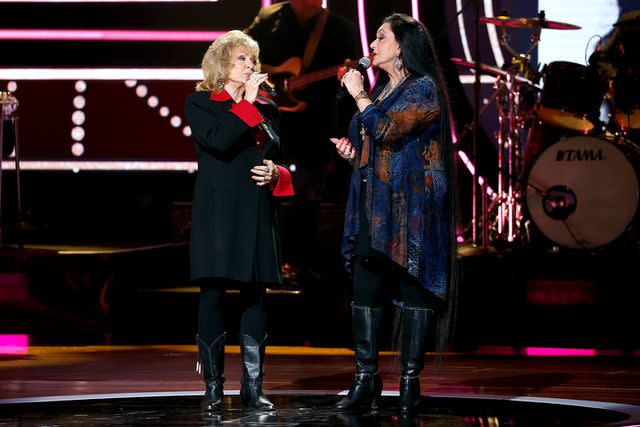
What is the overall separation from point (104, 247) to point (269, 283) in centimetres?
336

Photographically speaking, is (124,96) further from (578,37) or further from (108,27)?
(578,37)

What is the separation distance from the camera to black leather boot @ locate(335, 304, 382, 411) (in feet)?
12.4

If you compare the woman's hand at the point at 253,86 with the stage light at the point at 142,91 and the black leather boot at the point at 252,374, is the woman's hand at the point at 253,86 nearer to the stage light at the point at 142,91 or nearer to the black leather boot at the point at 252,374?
the black leather boot at the point at 252,374

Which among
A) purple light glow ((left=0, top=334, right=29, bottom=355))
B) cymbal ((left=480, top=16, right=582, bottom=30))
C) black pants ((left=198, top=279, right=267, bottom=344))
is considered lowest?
purple light glow ((left=0, top=334, right=29, bottom=355))

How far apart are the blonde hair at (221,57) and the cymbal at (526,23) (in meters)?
3.39

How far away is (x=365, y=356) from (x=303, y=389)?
33.3 inches

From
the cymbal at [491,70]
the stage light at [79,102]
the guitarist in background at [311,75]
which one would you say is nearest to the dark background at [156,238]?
the stage light at [79,102]

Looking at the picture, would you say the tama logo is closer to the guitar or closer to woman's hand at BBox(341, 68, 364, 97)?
the guitar

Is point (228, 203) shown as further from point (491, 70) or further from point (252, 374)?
point (491, 70)

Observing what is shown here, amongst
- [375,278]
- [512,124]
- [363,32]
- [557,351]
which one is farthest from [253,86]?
[363,32]

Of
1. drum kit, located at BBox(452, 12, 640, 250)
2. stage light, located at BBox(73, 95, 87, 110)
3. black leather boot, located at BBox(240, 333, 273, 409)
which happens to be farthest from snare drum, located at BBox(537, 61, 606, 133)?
black leather boot, located at BBox(240, 333, 273, 409)

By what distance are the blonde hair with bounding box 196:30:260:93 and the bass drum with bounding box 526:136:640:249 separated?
332cm

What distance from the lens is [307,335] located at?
20.7ft

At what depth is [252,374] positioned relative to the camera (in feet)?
12.7
